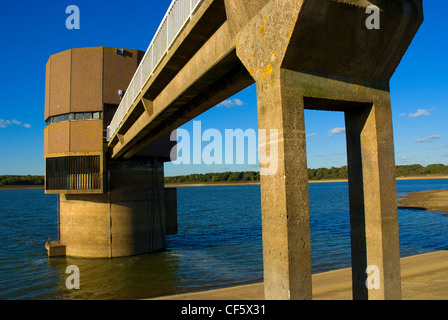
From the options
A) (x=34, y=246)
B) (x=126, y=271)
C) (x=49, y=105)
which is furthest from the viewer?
(x=34, y=246)

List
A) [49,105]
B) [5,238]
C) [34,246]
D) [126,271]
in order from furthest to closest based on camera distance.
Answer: [5,238] → [34,246] → [49,105] → [126,271]

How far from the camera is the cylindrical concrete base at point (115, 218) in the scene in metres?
18.2

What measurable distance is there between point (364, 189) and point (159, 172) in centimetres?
1743

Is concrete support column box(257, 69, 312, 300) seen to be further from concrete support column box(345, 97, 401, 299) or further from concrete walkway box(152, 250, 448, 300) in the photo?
concrete walkway box(152, 250, 448, 300)

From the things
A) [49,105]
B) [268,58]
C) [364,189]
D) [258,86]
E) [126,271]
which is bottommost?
[126,271]

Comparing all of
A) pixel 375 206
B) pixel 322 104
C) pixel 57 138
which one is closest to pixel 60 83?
pixel 57 138

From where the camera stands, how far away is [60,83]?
1911 centimetres

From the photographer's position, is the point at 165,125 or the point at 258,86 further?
the point at 165,125

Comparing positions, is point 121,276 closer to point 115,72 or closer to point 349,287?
point 349,287

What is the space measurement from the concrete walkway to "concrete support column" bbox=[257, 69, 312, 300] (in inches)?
250

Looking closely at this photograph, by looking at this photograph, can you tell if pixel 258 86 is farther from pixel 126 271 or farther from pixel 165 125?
pixel 126 271

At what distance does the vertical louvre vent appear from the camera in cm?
1823

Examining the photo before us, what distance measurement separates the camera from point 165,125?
41.9 ft
